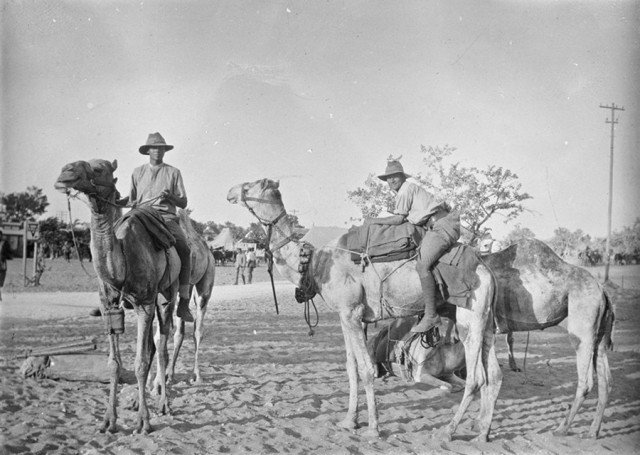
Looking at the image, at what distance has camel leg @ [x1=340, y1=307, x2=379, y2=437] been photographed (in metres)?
5.91

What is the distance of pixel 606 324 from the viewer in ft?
21.4

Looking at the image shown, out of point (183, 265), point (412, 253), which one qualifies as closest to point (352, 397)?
point (412, 253)

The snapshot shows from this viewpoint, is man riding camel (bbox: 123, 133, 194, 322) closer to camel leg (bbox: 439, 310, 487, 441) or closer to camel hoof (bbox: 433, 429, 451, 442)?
camel hoof (bbox: 433, 429, 451, 442)

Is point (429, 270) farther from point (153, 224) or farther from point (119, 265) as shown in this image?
point (119, 265)

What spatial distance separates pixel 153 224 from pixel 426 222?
3.63 metres

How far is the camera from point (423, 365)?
7953 mm

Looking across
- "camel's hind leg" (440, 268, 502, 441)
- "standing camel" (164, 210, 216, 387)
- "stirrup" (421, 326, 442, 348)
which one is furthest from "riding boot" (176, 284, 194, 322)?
"camel's hind leg" (440, 268, 502, 441)

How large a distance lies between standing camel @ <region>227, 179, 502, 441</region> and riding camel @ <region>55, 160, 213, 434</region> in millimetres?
1366

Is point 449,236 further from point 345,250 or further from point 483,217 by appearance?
point 483,217

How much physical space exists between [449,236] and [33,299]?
15575 mm

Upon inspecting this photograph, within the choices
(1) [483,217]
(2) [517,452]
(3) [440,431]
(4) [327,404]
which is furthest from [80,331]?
(1) [483,217]

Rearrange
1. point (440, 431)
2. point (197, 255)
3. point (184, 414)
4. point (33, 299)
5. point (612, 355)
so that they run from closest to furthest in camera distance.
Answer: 1. point (440, 431)
2. point (184, 414)
3. point (197, 255)
4. point (612, 355)
5. point (33, 299)

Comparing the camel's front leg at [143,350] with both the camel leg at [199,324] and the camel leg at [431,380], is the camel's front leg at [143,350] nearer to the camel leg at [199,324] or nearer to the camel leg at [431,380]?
the camel leg at [199,324]

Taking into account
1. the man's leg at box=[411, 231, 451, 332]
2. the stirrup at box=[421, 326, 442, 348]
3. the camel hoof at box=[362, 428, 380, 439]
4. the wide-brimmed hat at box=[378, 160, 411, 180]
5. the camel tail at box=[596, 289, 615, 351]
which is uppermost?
the wide-brimmed hat at box=[378, 160, 411, 180]
